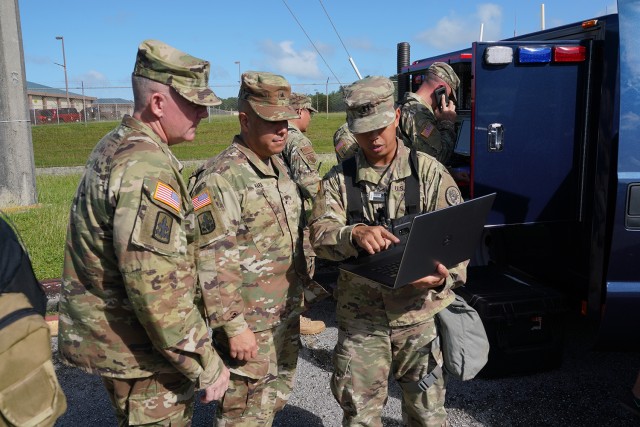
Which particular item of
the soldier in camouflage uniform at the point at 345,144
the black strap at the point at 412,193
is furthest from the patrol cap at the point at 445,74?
the black strap at the point at 412,193

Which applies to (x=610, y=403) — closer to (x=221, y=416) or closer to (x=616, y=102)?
(x=616, y=102)

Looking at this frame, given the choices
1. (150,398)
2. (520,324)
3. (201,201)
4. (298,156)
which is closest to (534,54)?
(520,324)

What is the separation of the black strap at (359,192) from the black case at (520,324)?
1126 millimetres

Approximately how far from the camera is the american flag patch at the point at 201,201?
214cm

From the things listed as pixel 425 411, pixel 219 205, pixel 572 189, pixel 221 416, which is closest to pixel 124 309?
pixel 219 205

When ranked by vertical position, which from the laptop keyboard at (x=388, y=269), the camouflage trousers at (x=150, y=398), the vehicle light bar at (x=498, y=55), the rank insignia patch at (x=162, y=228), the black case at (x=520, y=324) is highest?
the vehicle light bar at (x=498, y=55)

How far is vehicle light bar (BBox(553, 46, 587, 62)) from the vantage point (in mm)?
3133

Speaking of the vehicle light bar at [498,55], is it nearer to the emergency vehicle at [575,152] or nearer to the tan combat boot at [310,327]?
the emergency vehicle at [575,152]

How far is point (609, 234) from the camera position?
113 inches

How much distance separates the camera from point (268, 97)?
2.37 meters

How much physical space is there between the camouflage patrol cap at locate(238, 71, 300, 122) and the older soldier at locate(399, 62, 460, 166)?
1.79 metres

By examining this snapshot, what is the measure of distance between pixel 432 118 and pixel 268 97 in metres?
2.01

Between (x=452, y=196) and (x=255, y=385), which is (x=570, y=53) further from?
(x=255, y=385)

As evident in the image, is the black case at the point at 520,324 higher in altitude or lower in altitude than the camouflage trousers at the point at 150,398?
lower
